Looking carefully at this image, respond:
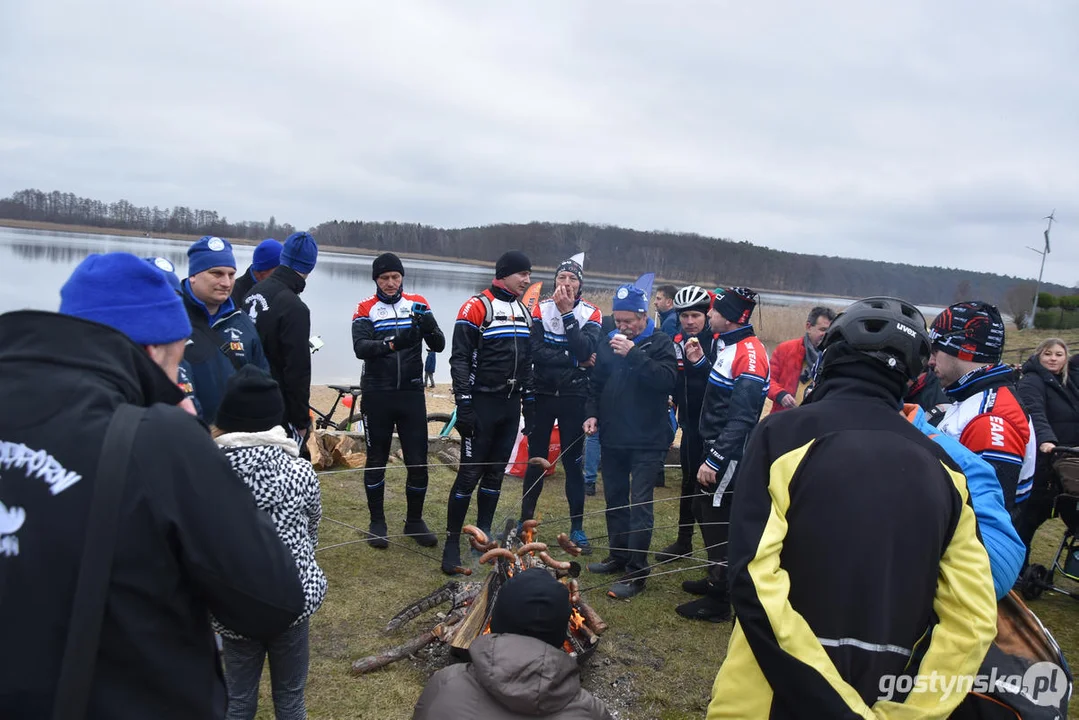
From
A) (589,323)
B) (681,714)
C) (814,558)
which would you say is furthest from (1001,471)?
(589,323)

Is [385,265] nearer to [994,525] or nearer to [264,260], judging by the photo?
[264,260]

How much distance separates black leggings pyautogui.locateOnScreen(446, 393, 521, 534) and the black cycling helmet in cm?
314

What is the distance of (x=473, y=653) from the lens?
1921 millimetres

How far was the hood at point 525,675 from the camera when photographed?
1.81 m

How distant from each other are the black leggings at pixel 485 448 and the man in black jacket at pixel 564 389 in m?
0.57

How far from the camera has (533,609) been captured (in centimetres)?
216

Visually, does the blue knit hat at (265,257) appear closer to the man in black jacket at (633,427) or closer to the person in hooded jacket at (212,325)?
the person in hooded jacket at (212,325)

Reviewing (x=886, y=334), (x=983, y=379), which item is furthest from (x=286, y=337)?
(x=983, y=379)

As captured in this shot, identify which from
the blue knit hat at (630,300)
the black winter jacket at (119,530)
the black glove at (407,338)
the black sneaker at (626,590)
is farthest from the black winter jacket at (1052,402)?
the black winter jacket at (119,530)

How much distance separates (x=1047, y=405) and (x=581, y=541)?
12.7 feet

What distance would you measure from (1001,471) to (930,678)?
1.98m

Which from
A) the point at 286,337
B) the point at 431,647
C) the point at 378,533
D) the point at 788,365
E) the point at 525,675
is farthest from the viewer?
the point at 788,365

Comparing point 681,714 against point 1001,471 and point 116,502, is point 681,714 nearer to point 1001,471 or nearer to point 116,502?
point 1001,471

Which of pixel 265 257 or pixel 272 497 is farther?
pixel 265 257
